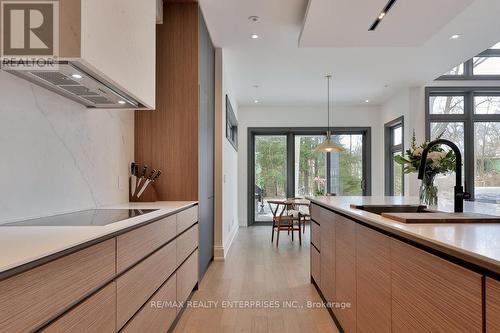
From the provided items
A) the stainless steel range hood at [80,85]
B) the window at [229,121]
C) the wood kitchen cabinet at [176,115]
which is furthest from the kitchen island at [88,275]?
the window at [229,121]

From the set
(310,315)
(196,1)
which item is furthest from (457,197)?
(196,1)

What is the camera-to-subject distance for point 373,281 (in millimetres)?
1554

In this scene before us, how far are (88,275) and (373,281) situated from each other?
4.06ft

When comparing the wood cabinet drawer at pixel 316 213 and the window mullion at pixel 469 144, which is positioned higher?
the window mullion at pixel 469 144

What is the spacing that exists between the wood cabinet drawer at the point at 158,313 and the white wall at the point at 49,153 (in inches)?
28.4

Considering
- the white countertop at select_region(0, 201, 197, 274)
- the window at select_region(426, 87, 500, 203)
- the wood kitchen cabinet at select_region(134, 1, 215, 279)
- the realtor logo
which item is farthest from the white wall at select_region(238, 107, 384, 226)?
the realtor logo

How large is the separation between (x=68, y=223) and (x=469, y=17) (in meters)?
4.19

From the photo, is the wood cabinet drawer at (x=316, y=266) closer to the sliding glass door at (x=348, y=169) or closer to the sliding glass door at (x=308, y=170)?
the sliding glass door at (x=308, y=170)

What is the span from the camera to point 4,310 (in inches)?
29.9

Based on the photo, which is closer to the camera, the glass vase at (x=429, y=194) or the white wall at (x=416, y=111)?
the glass vase at (x=429, y=194)

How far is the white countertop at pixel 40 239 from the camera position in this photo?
32.5 inches

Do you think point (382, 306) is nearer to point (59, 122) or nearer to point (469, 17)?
point (59, 122)

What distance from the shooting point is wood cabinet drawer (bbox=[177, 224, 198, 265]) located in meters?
2.40

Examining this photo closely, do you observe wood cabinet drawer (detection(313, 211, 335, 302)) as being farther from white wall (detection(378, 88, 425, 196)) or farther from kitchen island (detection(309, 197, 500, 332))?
white wall (detection(378, 88, 425, 196))
